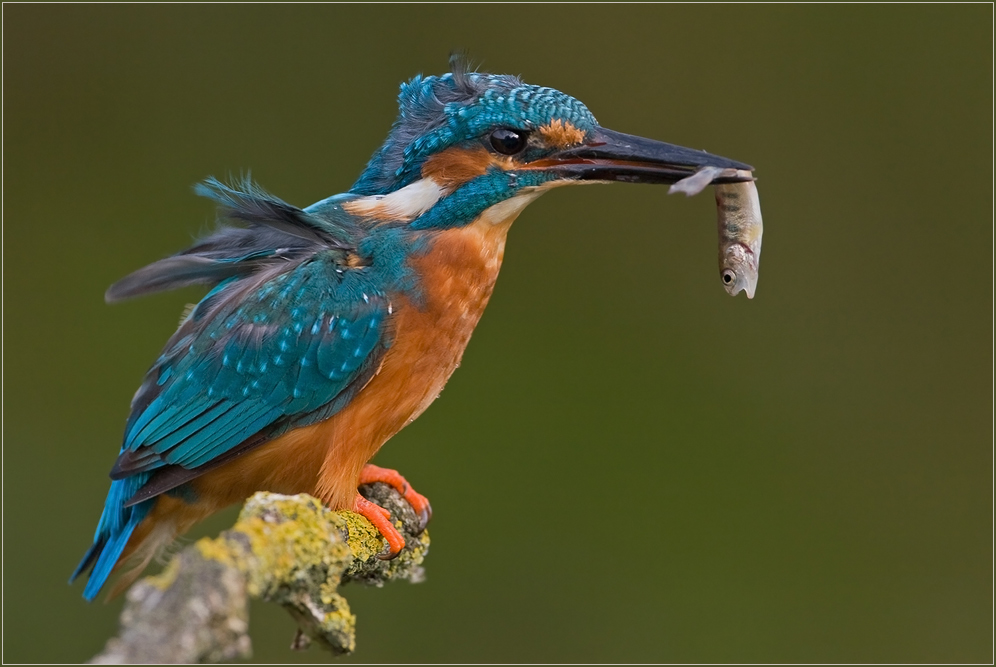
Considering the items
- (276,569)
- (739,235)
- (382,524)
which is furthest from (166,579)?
(739,235)

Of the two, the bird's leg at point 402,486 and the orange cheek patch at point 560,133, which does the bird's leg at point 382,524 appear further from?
the orange cheek patch at point 560,133

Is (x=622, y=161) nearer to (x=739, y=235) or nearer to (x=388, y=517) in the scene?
(x=739, y=235)

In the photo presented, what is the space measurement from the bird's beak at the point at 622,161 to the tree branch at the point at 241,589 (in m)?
0.82

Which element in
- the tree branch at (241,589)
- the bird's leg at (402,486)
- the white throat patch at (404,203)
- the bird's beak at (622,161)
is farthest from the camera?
the bird's leg at (402,486)

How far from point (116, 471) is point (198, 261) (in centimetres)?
45

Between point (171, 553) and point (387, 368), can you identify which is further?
point (171, 553)

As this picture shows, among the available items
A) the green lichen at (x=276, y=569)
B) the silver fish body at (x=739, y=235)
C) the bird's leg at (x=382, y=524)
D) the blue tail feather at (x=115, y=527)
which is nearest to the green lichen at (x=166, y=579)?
the green lichen at (x=276, y=569)

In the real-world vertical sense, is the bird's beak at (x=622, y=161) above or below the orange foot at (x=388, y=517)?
above

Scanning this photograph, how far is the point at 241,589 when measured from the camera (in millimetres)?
958

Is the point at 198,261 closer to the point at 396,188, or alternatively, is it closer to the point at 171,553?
the point at 396,188

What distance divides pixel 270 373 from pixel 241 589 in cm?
92

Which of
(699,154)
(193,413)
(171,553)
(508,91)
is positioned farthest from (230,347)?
(699,154)

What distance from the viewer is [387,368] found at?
6.13 ft

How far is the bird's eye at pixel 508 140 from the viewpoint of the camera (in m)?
1.84
